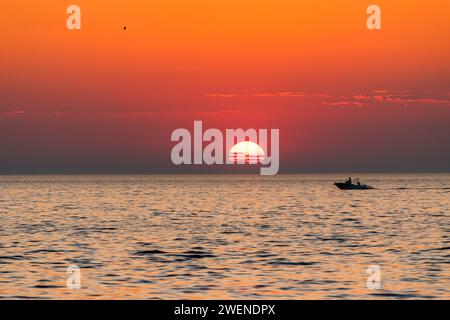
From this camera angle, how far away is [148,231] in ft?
231

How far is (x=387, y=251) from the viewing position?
5178 centimetres

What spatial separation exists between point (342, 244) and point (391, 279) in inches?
773

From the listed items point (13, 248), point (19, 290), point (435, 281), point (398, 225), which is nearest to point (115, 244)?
point (13, 248)

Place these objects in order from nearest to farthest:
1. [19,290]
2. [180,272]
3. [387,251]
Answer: [19,290] → [180,272] → [387,251]

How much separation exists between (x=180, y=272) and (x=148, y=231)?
102 ft

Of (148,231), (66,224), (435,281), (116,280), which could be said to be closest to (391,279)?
(435,281)
